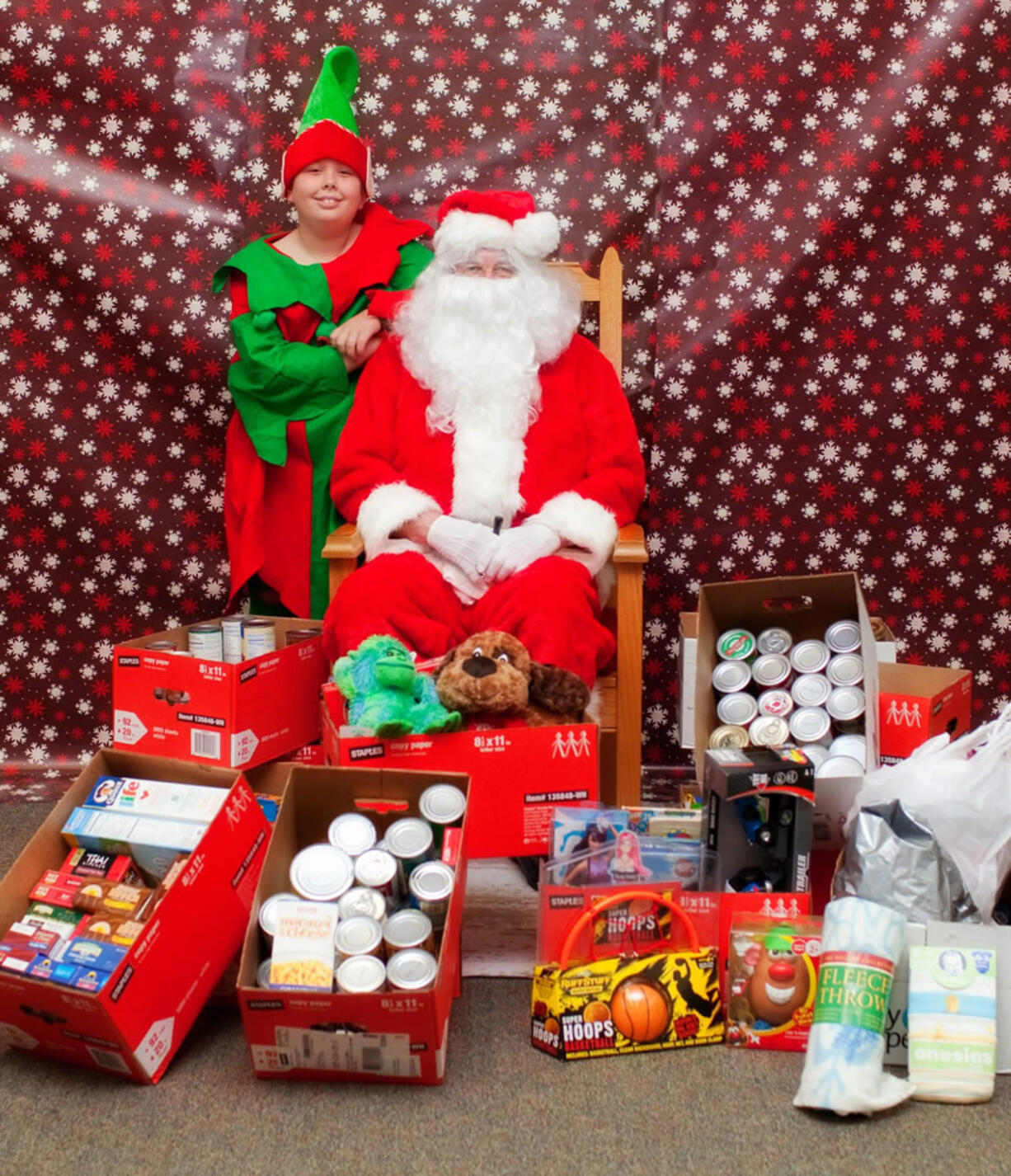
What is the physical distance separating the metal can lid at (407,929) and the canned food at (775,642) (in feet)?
3.29

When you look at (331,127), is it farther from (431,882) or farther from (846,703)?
(431,882)

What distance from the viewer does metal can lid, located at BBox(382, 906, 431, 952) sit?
1.60 m

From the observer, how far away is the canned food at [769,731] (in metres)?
2.23

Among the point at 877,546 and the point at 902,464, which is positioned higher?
the point at 902,464

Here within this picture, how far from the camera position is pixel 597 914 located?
5.84ft

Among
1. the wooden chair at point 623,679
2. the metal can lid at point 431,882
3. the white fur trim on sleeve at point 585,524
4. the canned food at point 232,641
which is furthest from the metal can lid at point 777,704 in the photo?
the canned food at point 232,641

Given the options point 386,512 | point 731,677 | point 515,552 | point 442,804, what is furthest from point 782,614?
point 442,804

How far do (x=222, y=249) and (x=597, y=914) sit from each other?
1.95m

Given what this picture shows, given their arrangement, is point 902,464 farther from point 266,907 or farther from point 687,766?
point 266,907

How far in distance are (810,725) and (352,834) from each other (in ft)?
3.05

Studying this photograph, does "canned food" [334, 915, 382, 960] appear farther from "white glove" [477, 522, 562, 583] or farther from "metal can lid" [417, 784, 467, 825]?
"white glove" [477, 522, 562, 583]

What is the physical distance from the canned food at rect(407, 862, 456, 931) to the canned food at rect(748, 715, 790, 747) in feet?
2.54

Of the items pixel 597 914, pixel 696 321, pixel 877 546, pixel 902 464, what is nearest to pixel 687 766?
pixel 877 546

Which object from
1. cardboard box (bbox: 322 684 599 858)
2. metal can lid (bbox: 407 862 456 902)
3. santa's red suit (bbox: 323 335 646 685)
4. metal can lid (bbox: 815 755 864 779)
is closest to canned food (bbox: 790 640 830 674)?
metal can lid (bbox: 815 755 864 779)
